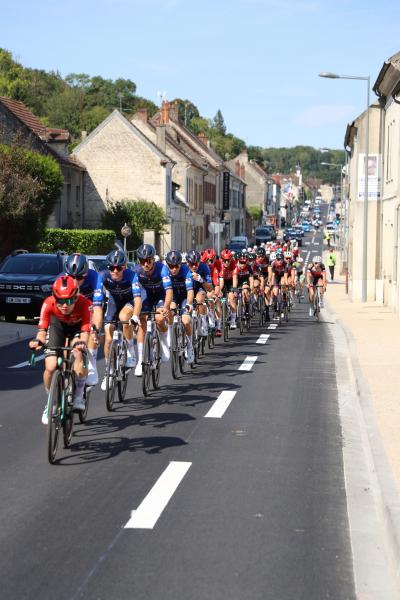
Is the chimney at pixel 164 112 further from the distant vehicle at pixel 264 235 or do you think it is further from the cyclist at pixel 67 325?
the cyclist at pixel 67 325

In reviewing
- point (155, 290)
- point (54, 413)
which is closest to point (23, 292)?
point (155, 290)

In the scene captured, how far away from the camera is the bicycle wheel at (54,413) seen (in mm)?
8031

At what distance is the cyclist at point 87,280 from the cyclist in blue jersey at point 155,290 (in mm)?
1509

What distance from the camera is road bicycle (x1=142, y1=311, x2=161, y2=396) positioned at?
1233 cm

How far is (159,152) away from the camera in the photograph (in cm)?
6178

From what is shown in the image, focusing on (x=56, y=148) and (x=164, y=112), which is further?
(x=164, y=112)

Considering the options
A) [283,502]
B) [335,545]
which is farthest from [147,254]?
[335,545]

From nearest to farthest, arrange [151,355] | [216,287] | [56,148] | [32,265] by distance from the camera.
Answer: [151,355], [216,287], [32,265], [56,148]

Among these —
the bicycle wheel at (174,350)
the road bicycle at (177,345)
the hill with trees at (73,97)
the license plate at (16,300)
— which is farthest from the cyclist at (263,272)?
the hill with trees at (73,97)

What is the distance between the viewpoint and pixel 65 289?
870 cm

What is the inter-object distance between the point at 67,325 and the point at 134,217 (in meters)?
50.2

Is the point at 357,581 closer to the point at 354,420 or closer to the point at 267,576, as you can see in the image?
the point at 267,576

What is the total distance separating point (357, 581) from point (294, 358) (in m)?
12.5

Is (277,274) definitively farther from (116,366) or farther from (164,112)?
(164,112)
